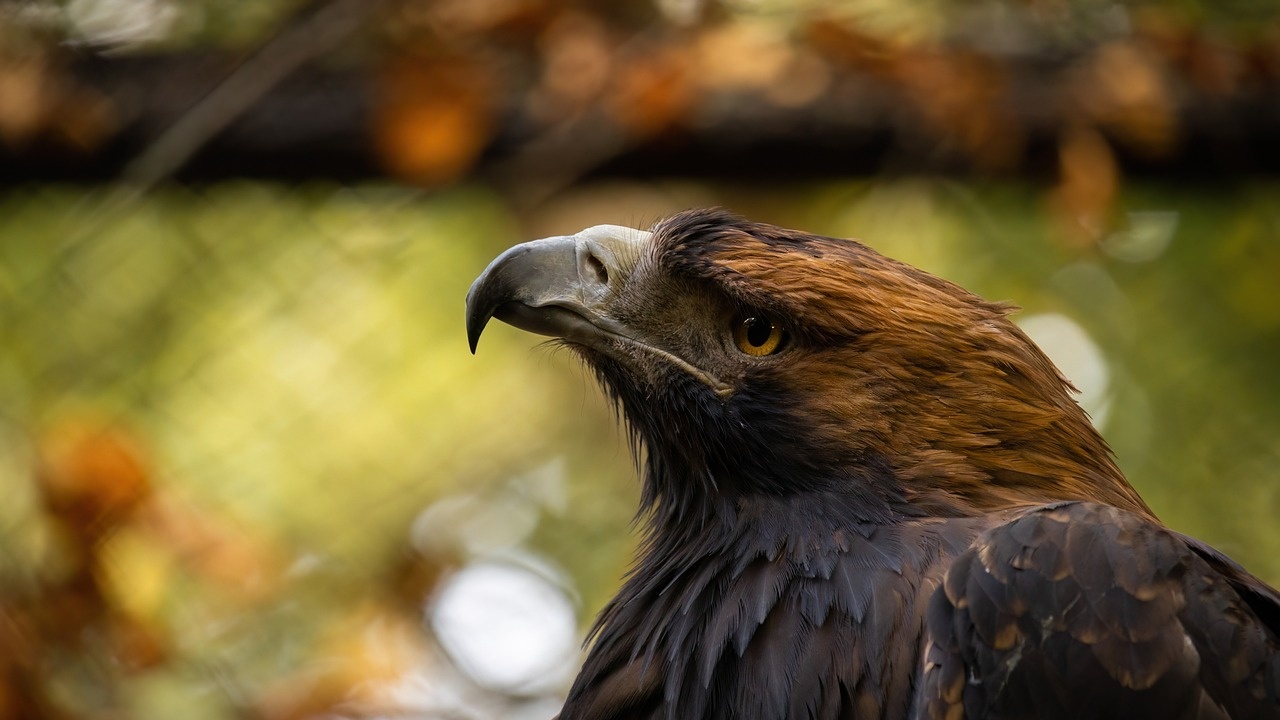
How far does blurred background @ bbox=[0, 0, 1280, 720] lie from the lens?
149 inches

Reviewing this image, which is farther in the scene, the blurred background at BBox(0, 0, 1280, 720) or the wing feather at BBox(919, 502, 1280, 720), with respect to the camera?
the blurred background at BBox(0, 0, 1280, 720)

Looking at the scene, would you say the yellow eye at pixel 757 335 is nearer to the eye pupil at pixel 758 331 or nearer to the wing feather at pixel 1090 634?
the eye pupil at pixel 758 331

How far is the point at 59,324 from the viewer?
4.54m

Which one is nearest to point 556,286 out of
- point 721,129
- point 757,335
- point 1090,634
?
point 757,335

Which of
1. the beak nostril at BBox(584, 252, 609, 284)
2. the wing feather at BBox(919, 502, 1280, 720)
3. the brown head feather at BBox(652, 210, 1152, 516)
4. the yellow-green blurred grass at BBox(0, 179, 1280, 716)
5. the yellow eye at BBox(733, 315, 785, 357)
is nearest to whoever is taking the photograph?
the wing feather at BBox(919, 502, 1280, 720)

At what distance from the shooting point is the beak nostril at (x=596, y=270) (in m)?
2.66

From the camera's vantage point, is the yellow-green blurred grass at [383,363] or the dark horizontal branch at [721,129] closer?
the dark horizontal branch at [721,129]

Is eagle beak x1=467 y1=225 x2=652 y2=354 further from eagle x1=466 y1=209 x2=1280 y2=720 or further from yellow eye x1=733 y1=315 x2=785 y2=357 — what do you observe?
yellow eye x1=733 y1=315 x2=785 y2=357

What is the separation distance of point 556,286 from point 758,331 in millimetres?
426

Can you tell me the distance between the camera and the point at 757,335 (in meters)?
2.57

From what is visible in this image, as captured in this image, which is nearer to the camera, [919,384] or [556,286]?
[919,384]

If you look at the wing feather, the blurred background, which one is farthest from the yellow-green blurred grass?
the wing feather

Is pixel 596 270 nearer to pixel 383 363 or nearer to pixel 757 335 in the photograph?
pixel 757 335

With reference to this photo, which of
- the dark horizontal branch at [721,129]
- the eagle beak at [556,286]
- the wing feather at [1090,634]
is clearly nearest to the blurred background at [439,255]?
the dark horizontal branch at [721,129]
